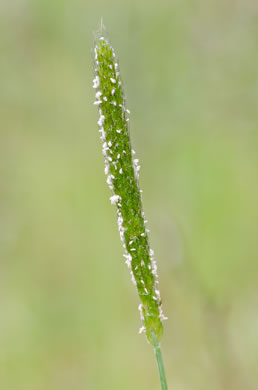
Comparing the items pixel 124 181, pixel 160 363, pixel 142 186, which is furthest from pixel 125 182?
pixel 142 186

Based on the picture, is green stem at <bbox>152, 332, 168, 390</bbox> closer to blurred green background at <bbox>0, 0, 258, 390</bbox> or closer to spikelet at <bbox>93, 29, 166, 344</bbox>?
spikelet at <bbox>93, 29, 166, 344</bbox>

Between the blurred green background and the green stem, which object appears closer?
the green stem

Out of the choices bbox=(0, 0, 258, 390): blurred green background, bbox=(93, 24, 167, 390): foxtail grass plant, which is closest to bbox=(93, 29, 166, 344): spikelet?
bbox=(93, 24, 167, 390): foxtail grass plant

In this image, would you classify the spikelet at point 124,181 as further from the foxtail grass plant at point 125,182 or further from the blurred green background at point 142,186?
the blurred green background at point 142,186

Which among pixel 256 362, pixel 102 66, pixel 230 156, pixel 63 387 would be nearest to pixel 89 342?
pixel 63 387

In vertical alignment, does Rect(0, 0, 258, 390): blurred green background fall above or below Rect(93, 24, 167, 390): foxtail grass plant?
above

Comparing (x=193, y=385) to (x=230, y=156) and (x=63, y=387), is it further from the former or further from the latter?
(x=230, y=156)

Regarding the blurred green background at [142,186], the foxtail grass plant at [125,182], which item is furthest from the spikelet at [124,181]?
the blurred green background at [142,186]

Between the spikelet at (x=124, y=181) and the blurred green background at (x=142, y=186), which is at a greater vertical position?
the blurred green background at (x=142, y=186)
